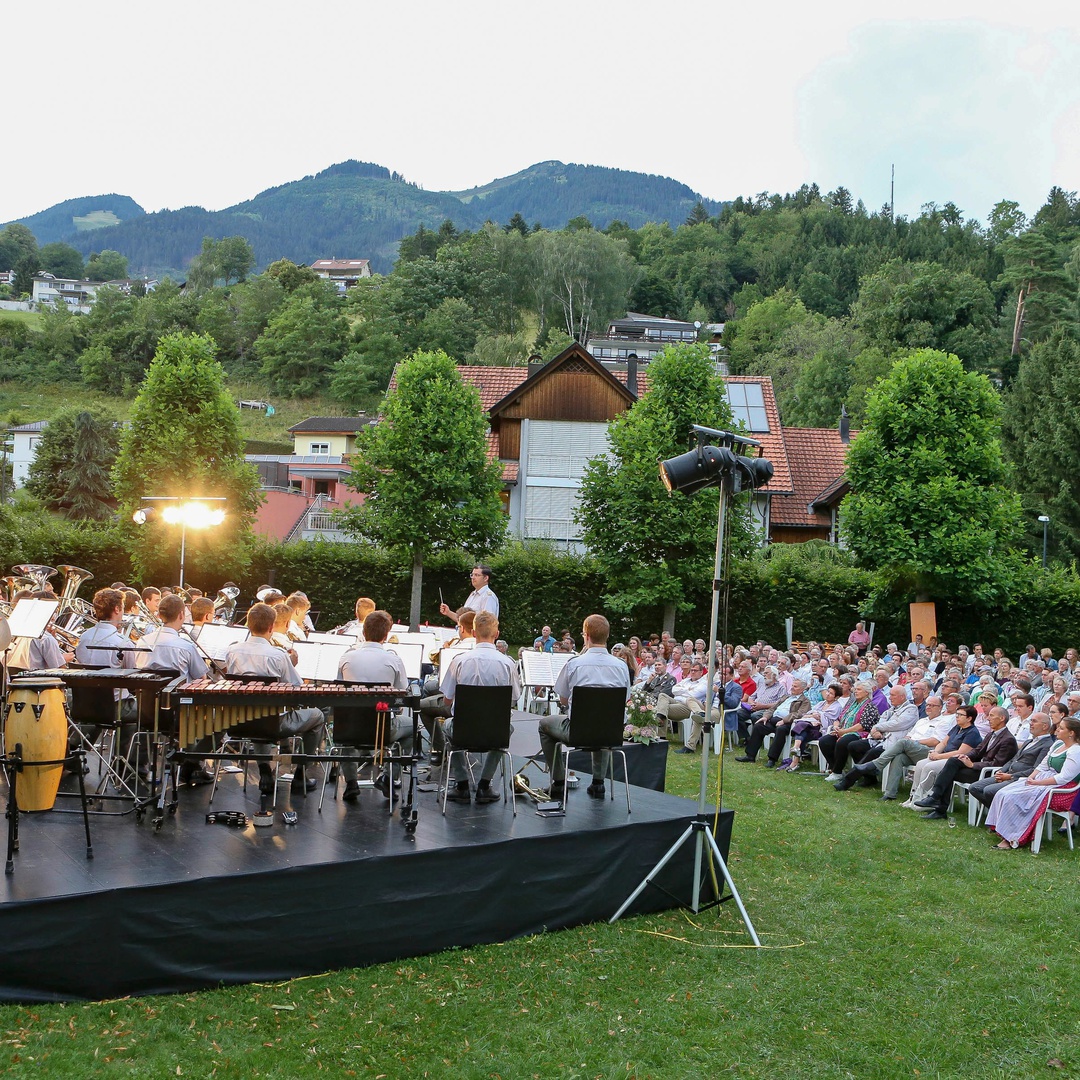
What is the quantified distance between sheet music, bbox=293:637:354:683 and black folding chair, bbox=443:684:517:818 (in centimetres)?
187

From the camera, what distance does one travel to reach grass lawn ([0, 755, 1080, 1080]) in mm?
5184

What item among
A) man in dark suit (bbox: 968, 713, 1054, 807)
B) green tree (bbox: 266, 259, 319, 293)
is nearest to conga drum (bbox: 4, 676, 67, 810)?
man in dark suit (bbox: 968, 713, 1054, 807)

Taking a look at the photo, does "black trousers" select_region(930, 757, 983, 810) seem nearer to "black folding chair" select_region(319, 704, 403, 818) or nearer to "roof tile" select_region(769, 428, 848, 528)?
"black folding chair" select_region(319, 704, 403, 818)

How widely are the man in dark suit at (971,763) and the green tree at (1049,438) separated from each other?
1041 inches

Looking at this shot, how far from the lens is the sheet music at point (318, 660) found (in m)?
9.20

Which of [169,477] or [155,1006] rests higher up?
[169,477]

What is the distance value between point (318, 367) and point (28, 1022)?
84.1 m

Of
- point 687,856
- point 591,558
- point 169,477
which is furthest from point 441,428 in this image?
point 687,856

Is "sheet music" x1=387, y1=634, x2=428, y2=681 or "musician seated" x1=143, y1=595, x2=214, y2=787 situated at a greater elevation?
"musician seated" x1=143, y1=595, x2=214, y2=787

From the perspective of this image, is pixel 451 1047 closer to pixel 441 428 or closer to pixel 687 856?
pixel 687 856

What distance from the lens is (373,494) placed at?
27250 mm

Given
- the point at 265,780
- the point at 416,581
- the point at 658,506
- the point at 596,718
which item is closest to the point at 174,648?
the point at 265,780

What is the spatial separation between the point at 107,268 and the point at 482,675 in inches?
7606

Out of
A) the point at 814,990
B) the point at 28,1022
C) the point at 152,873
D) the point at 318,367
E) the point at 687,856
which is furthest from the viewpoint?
the point at 318,367
